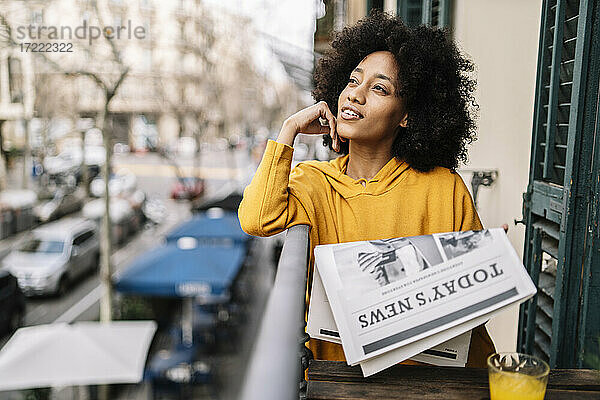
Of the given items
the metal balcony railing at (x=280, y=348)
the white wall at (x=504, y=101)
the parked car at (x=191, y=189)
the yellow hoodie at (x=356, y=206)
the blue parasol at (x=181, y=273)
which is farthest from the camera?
the parked car at (x=191, y=189)

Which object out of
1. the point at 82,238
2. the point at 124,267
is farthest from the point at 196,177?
the point at 82,238

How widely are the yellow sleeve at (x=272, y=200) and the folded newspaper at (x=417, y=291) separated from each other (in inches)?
15.6

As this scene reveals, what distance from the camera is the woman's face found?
5.23 ft

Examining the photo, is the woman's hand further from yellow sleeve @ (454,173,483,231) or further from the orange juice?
the orange juice

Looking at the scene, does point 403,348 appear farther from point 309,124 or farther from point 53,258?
point 53,258

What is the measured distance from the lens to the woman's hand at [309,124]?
5.29ft

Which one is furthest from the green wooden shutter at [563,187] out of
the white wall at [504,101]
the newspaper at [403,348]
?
the newspaper at [403,348]

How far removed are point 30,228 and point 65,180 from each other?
492 centimetres

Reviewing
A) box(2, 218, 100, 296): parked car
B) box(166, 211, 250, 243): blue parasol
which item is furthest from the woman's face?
box(2, 218, 100, 296): parked car

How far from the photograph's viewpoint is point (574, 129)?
1715 mm

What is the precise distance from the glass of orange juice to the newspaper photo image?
12 centimetres

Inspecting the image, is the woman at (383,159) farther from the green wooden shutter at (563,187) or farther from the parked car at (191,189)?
the parked car at (191,189)

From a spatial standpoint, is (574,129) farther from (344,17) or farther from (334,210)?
(344,17)

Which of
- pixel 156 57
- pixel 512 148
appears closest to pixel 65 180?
pixel 156 57
